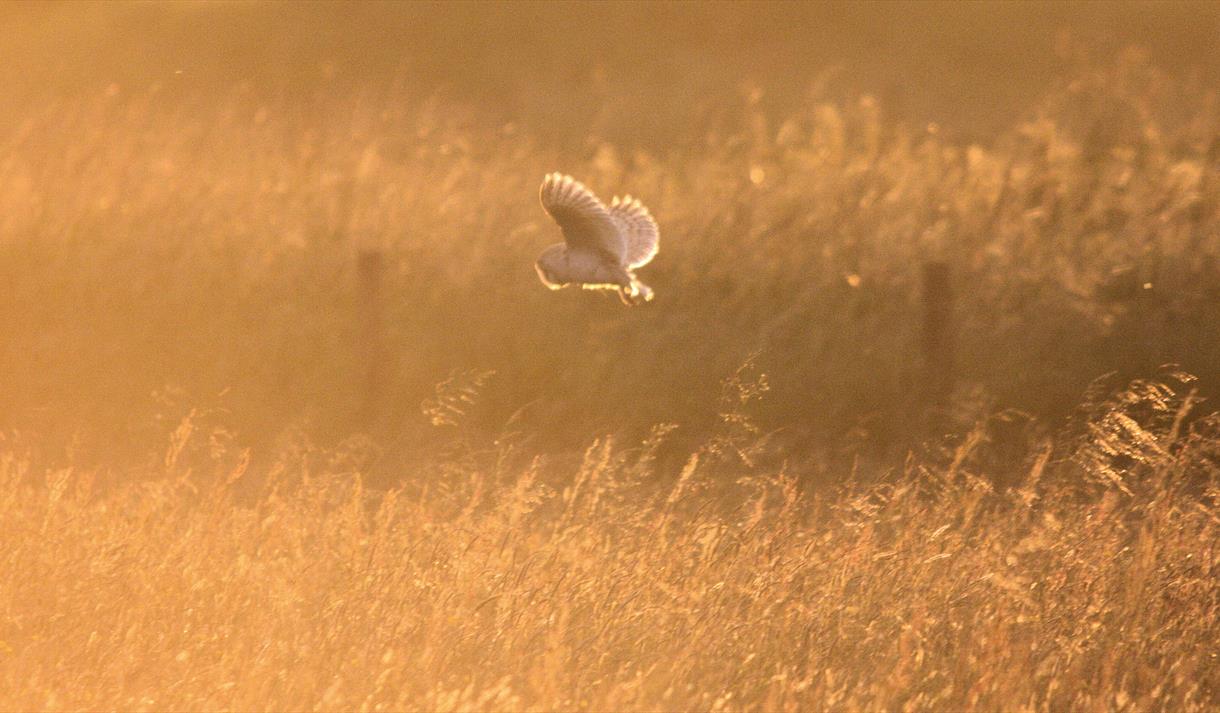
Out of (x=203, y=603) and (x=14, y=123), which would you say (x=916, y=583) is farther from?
(x=14, y=123)

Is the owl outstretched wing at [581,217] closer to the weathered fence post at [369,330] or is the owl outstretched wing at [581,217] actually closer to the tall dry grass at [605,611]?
the weathered fence post at [369,330]

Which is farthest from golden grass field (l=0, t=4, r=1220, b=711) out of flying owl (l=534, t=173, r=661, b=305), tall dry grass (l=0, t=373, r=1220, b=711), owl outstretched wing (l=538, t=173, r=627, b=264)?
owl outstretched wing (l=538, t=173, r=627, b=264)

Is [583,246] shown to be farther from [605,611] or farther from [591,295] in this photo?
[605,611]

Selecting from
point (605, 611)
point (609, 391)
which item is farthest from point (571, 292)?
point (605, 611)

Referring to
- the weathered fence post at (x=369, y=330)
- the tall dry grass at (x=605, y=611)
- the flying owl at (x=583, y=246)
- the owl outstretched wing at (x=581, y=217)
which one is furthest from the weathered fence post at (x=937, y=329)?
the tall dry grass at (x=605, y=611)

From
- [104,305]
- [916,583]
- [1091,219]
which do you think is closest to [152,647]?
[916,583]

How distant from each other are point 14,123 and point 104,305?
4.73 metres

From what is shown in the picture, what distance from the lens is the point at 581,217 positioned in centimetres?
756

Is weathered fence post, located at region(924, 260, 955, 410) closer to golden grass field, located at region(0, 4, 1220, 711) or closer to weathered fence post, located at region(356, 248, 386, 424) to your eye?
golden grass field, located at region(0, 4, 1220, 711)

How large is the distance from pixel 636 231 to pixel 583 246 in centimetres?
66

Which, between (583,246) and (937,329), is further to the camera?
(937,329)

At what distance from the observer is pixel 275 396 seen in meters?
9.50

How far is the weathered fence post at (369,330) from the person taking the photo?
9.38 meters

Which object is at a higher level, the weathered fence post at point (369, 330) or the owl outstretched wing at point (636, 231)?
the owl outstretched wing at point (636, 231)
